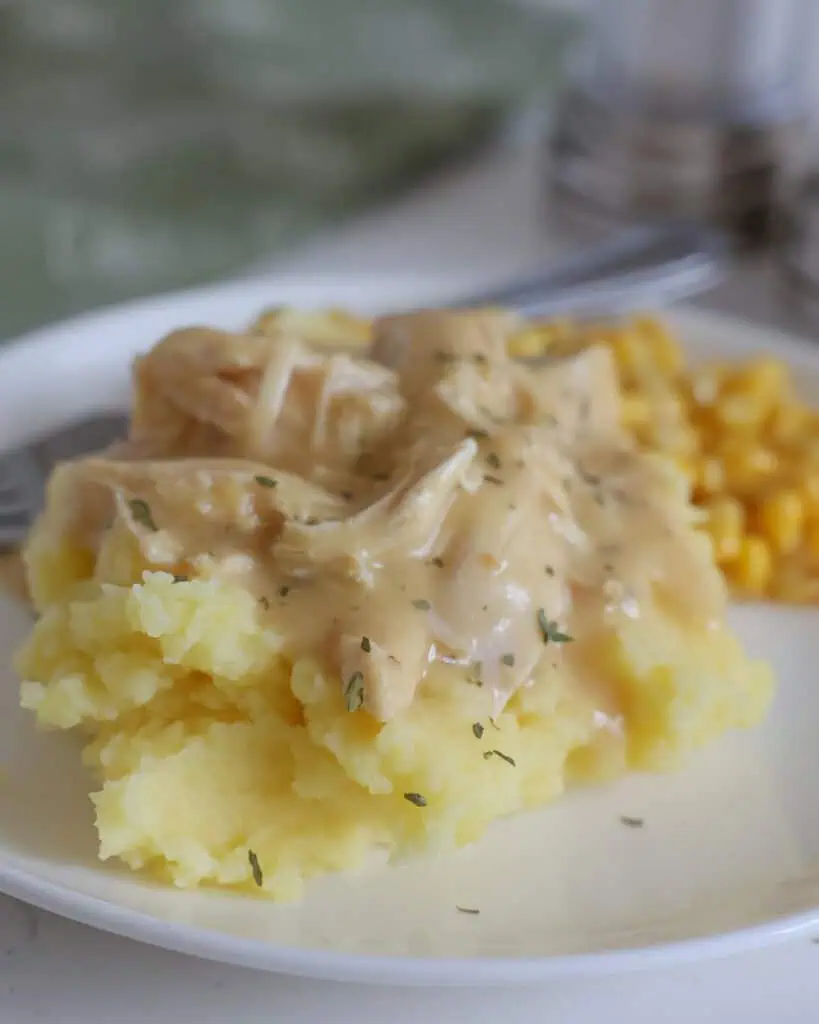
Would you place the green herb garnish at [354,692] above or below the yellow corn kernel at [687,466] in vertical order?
above

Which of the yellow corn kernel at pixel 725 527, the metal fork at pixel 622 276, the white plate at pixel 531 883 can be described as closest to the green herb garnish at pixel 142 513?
the white plate at pixel 531 883

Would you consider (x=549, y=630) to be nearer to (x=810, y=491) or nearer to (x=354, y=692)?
(x=354, y=692)

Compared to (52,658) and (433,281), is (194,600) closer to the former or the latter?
(52,658)

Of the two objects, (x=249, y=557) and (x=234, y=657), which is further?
(x=249, y=557)

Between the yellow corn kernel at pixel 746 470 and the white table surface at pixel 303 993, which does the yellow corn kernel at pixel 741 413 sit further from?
the white table surface at pixel 303 993

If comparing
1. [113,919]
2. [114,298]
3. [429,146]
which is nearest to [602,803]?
[113,919]

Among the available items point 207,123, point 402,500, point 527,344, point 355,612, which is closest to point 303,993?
point 355,612
